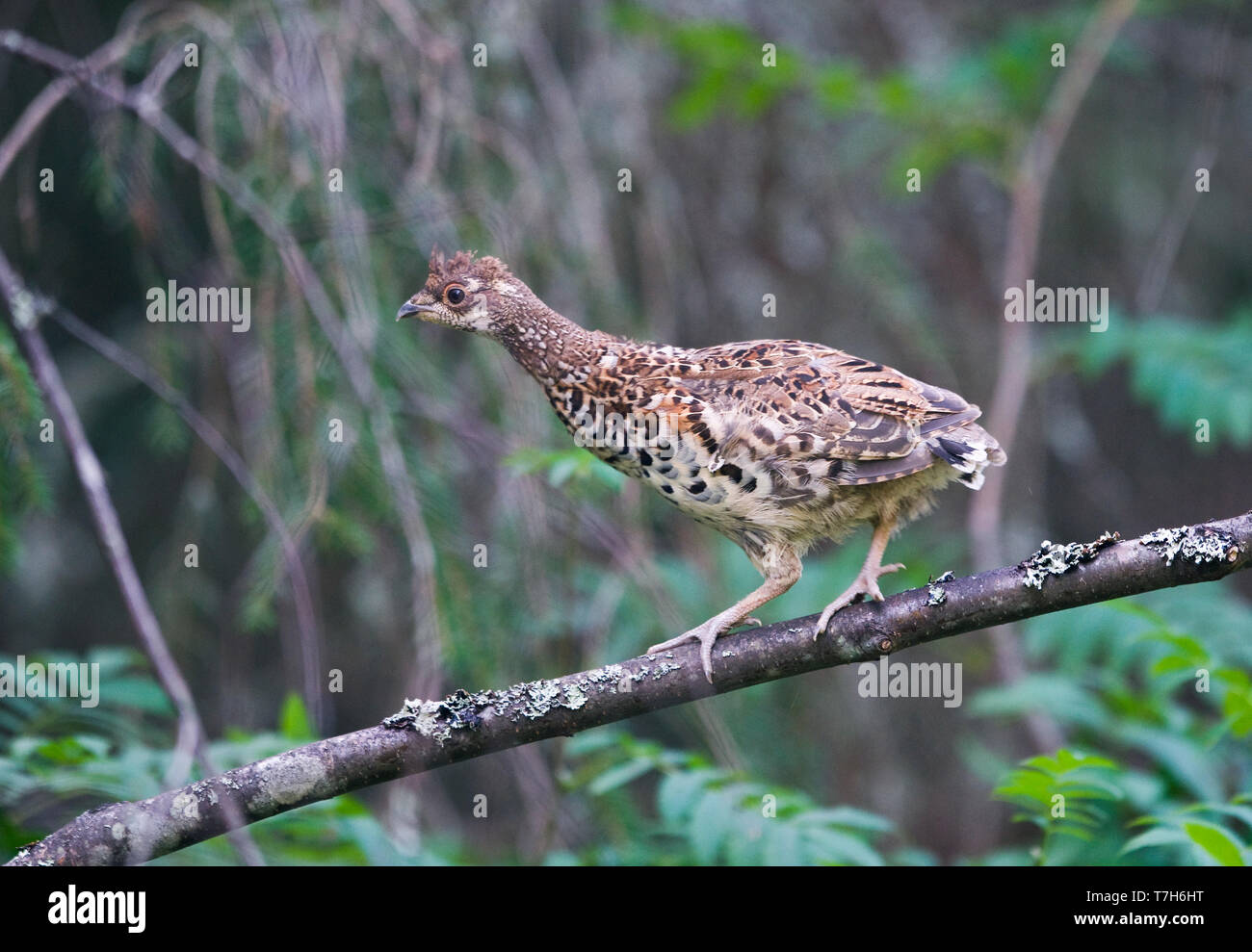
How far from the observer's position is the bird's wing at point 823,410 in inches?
138

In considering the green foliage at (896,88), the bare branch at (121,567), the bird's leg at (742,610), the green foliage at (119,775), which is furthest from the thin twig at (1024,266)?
the bare branch at (121,567)

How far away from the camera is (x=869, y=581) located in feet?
10.9

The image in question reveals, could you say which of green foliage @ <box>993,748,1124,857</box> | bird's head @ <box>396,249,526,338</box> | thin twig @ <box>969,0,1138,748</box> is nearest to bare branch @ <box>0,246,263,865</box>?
bird's head @ <box>396,249,526,338</box>

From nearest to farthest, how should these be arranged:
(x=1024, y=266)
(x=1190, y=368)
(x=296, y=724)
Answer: (x=296, y=724)
(x=1190, y=368)
(x=1024, y=266)

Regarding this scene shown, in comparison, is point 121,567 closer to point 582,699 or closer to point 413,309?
point 413,309

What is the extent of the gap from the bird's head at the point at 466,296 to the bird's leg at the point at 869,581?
127cm

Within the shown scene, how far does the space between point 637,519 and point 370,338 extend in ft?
4.37

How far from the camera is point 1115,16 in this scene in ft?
21.4

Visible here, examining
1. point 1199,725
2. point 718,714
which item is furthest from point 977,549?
point 718,714

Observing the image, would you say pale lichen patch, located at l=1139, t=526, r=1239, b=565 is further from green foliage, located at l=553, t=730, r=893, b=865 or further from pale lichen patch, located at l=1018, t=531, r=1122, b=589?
green foliage, located at l=553, t=730, r=893, b=865

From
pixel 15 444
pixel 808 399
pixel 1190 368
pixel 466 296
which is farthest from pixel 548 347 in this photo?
pixel 1190 368

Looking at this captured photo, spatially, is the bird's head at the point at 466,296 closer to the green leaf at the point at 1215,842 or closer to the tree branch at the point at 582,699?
the tree branch at the point at 582,699

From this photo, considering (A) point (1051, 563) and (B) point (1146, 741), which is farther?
(B) point (1146, 741)

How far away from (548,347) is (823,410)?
86 cm
